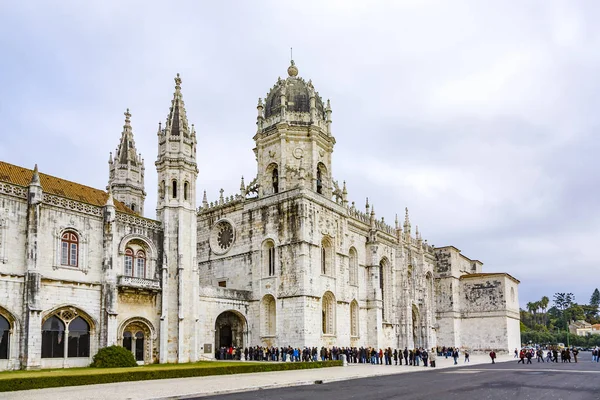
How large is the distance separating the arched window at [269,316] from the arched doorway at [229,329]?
1.51 meters

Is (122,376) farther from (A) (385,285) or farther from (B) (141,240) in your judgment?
(A) (385,285)

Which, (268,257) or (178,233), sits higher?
(178,233)

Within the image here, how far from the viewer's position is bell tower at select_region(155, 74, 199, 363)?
32625 millimetres

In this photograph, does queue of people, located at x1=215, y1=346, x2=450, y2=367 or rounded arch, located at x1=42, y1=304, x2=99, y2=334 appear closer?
rounded arch, located at x1=42, y1=304, x2=99, y2=334

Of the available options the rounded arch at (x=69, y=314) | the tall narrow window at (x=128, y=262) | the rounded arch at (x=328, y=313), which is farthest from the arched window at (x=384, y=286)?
the rounded arch at (x=69, y=314)

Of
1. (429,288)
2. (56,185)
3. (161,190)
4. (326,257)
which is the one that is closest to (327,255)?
(326,257)

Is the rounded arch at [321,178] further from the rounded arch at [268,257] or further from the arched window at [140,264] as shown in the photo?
the arched window at [140,264]

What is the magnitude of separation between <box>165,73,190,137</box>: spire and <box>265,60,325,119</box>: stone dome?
31.4 ft

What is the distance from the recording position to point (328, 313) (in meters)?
42.1

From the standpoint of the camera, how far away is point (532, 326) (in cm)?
13988

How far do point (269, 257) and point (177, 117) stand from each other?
40.4 ft

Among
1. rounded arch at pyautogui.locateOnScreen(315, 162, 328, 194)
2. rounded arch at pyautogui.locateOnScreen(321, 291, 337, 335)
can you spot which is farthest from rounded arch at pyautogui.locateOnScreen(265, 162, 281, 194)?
rounded arch at pyautogui.locateOnScreen(321, 291, 337, 335)

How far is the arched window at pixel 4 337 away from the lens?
25.6 metres

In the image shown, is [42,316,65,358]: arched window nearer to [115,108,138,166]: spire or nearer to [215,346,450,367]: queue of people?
[215,346,450,367]: queue of people
